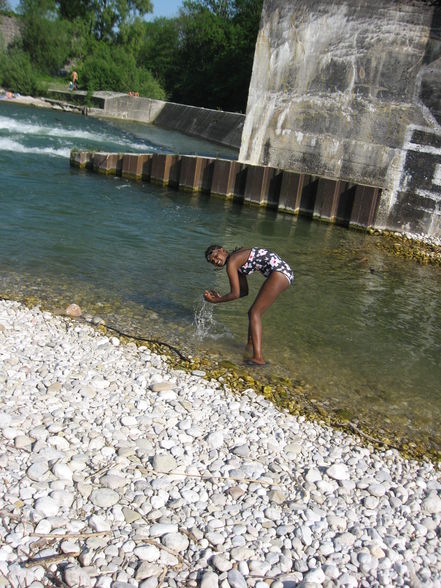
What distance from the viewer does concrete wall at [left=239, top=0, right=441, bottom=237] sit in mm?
16516

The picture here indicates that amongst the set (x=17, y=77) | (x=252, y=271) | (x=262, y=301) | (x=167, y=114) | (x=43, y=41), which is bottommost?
(x=262, y=301)

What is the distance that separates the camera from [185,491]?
4.91m

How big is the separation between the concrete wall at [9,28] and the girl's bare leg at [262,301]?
65.6 meters

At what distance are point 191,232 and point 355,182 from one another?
584cm

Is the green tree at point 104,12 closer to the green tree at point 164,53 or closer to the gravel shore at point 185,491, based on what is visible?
the green tree at point 164,53

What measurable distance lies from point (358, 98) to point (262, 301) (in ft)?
38.4

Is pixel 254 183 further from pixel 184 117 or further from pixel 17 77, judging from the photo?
pixel 17 77

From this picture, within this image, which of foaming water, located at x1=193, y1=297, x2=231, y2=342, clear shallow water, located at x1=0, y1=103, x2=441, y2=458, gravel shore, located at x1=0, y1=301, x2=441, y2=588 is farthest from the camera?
foaming water, located at x1=193, y1=297, x2=231, y2=342

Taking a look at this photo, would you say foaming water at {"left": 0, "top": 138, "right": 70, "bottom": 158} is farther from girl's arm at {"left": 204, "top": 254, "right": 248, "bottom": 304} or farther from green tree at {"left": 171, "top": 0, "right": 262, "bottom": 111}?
green tree at {"left": 171, "top": 0, "right": 262, "bottom": 111}

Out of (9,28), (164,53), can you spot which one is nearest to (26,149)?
(164,53)

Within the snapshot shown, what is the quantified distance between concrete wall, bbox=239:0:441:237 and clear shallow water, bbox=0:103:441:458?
1877 millimetres

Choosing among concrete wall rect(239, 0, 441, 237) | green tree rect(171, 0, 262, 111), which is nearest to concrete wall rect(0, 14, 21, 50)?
green tree rect(171, 0, 262, 111)

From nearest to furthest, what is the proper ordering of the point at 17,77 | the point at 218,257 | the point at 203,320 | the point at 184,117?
1. the point at 218,257
2. the point at 203,320
3. the point at 184,117
4. the point at 17,77

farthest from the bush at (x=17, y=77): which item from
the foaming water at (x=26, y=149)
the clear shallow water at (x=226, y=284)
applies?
the clear shallow water at (x=226, y=284)
